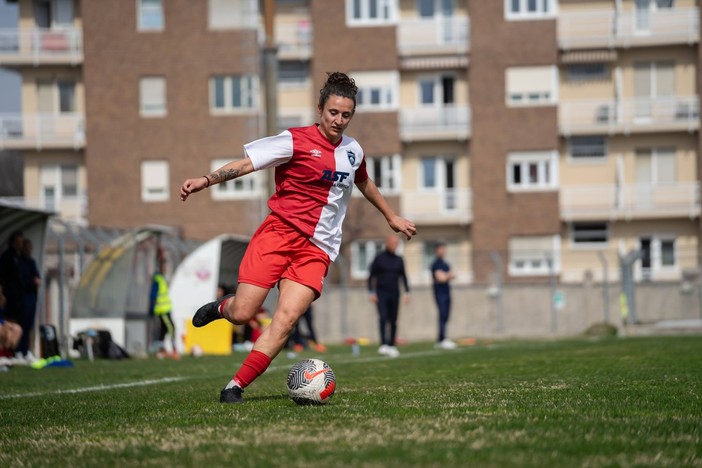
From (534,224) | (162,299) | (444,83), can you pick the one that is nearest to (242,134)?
(444,83)

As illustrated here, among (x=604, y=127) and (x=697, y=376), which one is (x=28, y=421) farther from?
(x=604, y=127)

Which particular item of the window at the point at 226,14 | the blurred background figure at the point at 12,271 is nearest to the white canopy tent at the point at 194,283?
the blurred background figure at the point at 12,271

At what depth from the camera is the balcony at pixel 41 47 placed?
52.2 m

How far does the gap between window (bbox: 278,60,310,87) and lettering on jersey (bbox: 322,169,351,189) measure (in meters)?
43.4

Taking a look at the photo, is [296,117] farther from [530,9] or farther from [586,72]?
[586,72]

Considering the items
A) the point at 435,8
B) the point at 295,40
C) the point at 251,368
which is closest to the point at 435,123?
the point at 435,8

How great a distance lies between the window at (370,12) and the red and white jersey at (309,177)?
Result: 4248 cm

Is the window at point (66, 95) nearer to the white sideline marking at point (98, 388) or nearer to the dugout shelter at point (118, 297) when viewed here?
the dugout shelter at point (118, 297)

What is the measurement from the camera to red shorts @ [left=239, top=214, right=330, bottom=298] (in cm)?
898

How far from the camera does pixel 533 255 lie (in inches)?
1817

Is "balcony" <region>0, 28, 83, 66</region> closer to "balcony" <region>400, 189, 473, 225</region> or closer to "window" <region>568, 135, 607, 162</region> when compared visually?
"balcony" <region>400, 189, 473, 225</region>

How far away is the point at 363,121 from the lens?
51.3m

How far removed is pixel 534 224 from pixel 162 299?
95.0ft

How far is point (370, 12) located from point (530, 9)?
6288 mm
